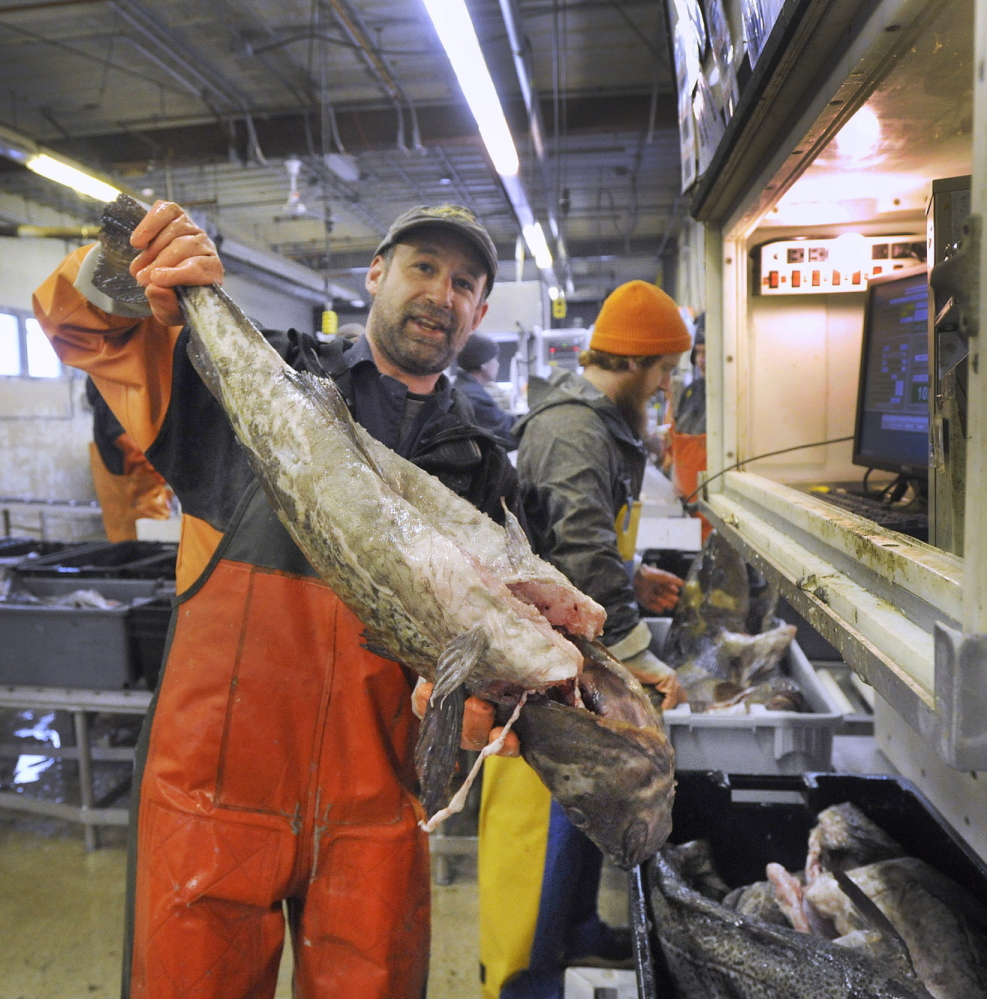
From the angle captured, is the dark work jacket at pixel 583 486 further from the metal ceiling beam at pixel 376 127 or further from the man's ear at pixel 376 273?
the metal ceiling beam at pixel 376 127

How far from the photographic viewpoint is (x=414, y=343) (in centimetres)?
203

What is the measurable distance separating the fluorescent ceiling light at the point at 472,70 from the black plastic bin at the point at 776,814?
9.97 ft

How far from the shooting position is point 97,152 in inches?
344

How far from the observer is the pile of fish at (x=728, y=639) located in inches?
97.6

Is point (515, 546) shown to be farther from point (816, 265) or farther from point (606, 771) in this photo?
point (816, 265)

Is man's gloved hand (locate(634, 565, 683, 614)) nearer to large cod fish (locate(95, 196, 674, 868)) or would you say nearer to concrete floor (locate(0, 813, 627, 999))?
concrete floor (locate(0, 813, 627, 999))

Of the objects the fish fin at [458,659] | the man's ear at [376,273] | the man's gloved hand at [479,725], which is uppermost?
the man's ear at [376,273]

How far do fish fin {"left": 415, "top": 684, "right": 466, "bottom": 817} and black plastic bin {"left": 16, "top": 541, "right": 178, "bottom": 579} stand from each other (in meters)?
2.87

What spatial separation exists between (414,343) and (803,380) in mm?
1509

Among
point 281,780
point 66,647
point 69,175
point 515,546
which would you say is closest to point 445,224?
point 515,546

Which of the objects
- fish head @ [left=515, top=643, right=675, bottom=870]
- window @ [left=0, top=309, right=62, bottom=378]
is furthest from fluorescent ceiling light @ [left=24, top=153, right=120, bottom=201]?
fish head @ [left=515, top=643, right=675, bottom=870]

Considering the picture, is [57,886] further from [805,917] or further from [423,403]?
[805,917]

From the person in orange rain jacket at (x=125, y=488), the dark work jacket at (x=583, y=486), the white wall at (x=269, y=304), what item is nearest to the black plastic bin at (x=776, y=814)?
the dark work jacket at (x=583, y=486)

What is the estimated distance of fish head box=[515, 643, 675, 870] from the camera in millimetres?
1175
